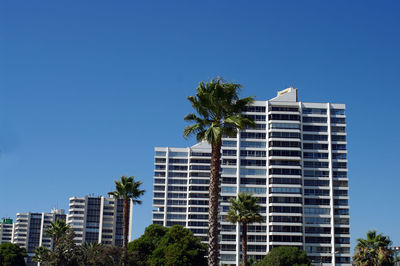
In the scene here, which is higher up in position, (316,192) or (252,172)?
(252,172)

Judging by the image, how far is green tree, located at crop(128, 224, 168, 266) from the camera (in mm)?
99312

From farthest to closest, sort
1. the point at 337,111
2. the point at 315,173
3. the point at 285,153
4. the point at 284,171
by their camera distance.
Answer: the point at 337,111 → the point at 315,173 → the point at 285,153 → the point at 284,171

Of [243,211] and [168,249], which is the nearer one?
[243,211]

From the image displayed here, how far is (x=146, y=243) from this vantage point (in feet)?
337

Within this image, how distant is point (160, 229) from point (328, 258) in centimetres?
4924

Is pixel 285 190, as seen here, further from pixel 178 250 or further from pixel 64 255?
pixel 64 255

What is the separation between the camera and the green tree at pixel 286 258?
106062 millimetres

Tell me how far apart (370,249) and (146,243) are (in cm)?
4387

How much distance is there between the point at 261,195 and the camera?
13625 centimetres

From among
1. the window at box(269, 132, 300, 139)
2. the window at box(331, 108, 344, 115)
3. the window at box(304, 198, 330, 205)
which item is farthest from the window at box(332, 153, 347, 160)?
the window at box(304, 198, 330, 205)

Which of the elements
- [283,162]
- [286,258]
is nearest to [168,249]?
[286,258]

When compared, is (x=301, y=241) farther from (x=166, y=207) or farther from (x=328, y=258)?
(x=166, y=207)

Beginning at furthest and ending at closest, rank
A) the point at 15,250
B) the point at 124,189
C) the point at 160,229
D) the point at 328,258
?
the point at 328,258 → the point at 15,250 → the point at 160,229 → the point at 124,189

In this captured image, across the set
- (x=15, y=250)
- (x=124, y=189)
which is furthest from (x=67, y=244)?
(x=15, y=250)
